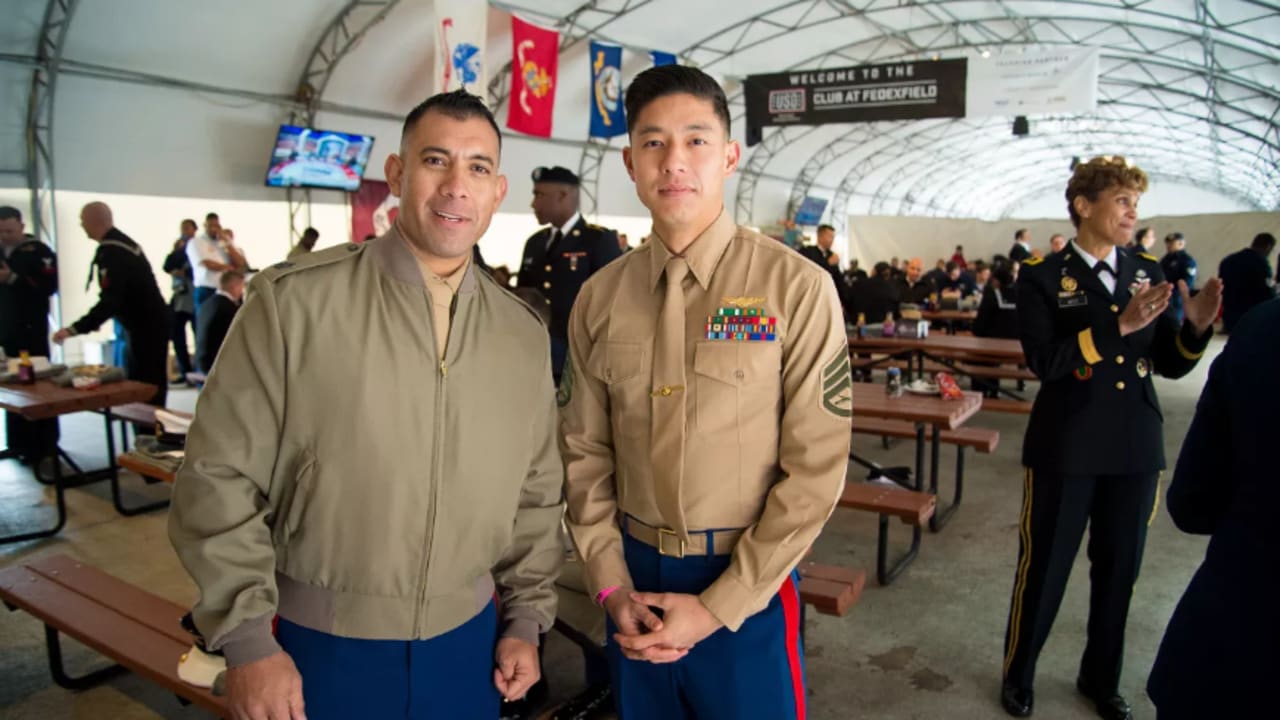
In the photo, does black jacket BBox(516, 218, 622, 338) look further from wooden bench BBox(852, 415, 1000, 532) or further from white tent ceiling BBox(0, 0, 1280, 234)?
white tent ceiling BBox(0, 0, 1280, 234)

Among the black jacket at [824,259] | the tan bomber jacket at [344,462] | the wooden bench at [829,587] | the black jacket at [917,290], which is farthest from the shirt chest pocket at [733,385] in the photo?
the black jacket at [917,290]

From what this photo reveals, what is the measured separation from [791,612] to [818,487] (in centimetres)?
29

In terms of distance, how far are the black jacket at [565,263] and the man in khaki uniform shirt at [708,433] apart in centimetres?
362

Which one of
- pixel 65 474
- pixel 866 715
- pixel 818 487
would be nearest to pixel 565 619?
pixel 866 715

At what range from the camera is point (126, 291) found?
A: 5523 mm

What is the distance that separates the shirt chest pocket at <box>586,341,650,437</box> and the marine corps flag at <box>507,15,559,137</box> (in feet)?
27.1

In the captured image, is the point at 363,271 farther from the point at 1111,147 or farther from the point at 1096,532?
the point at 1111,147

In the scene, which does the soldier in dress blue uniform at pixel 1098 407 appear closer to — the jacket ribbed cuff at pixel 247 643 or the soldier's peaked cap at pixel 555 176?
the jacket ribbed cuff at pixel 247 643

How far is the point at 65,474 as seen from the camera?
222 inches

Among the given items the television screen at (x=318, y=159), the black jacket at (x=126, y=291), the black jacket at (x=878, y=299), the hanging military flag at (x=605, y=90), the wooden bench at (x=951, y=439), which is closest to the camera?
the wooden bench at (x=951, y=439)

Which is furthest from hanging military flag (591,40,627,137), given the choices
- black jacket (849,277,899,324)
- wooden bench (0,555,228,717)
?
wooden bench (0,555,228,717)

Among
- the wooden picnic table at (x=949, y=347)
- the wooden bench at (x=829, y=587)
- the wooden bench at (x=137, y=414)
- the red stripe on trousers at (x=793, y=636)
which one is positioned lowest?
the wooden bench at (x=829, y=587)

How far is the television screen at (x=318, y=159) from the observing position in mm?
11047

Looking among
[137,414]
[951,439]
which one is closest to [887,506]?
[951,439]
